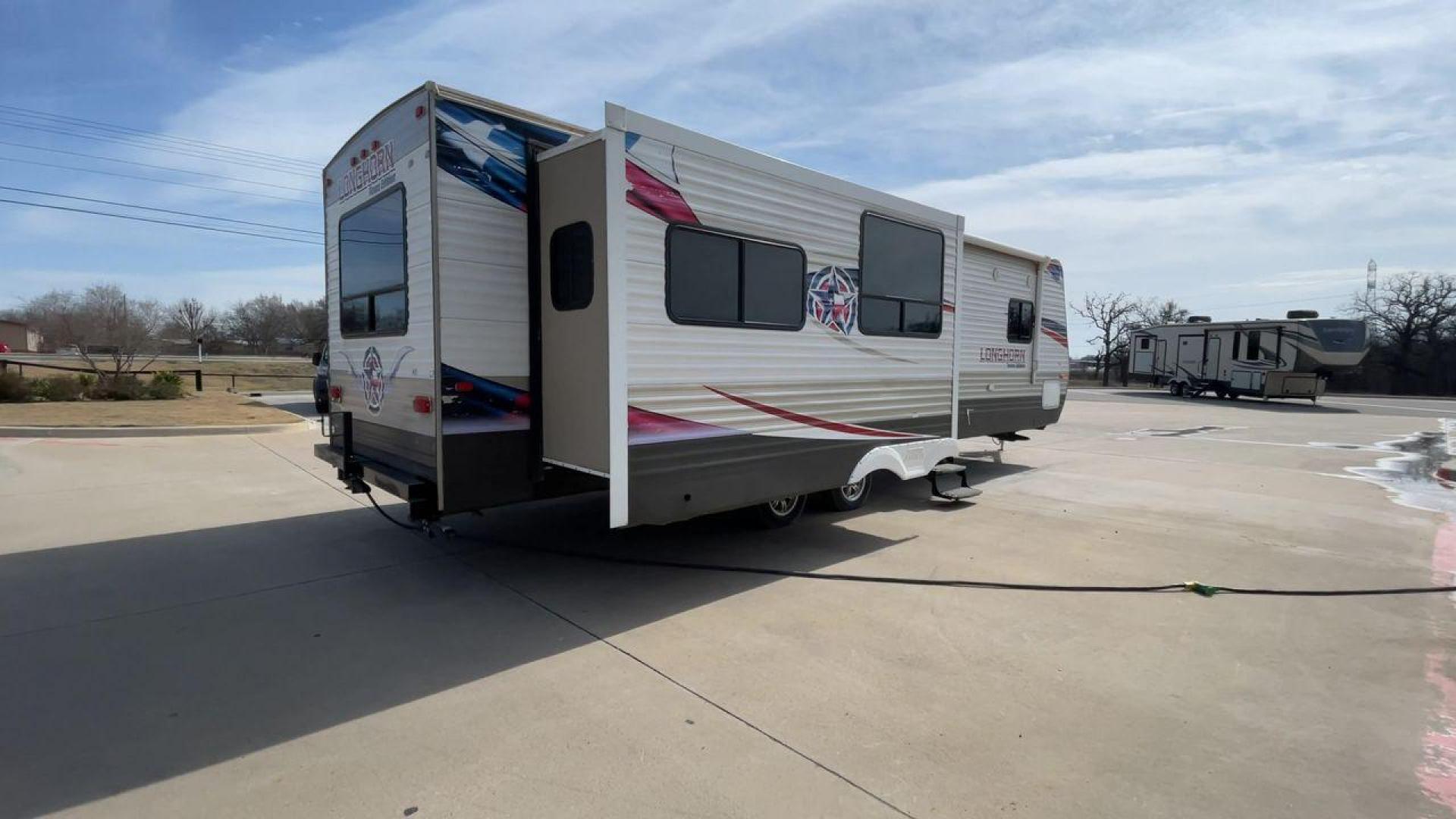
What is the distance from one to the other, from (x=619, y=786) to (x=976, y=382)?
6756mm

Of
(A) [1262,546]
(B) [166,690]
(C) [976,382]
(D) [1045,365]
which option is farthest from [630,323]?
(D) [1045,365]

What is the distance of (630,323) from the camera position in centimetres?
432

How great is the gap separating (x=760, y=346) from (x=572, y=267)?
56.1 inches

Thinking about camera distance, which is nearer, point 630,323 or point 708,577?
point 630,323

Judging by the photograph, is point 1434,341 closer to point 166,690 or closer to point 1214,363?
point 1214,363

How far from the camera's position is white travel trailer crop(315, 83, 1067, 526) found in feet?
14.2

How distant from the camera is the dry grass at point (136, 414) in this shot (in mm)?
12562

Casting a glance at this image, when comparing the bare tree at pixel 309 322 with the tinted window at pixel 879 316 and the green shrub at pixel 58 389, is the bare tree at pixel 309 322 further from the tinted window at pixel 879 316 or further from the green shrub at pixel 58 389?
the tinted window at pixel 879 316

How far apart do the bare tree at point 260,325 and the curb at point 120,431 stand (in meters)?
58.4

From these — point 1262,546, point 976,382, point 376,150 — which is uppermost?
point 376,150

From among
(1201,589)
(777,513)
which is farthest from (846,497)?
(1201,589)

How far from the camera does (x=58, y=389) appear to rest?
15.8m

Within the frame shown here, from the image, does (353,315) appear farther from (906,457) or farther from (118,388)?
(118,388)

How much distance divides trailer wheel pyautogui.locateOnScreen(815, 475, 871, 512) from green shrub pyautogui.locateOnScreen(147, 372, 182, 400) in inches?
703
